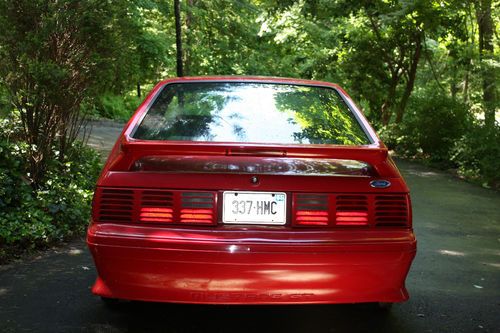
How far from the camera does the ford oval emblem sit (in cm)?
319

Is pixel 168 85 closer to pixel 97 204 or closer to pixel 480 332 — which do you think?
pixel 97 204

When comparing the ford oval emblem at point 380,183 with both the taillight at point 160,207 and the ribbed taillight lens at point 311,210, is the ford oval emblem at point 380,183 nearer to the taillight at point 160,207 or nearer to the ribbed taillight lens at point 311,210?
the ribbed taillight lens at point 311,210

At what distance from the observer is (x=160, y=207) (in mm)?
3141

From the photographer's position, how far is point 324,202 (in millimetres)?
3150

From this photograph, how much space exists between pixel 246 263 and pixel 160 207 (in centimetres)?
55

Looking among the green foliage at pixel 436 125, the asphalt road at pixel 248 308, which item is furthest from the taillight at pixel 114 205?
the green foliage at pixel 436 125

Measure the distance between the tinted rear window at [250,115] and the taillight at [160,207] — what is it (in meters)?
0.43

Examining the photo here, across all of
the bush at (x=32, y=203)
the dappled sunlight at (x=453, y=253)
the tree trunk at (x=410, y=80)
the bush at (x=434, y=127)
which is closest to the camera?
the bush at (x=32, y=203)

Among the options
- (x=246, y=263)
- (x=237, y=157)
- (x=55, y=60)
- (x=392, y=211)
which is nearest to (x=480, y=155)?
(x=55, y=60)

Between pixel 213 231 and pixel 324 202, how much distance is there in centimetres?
61

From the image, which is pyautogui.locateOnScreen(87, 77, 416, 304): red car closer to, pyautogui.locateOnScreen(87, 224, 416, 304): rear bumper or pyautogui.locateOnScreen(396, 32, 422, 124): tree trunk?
pyautogui.locateOnScreen(87, 224, 416, 304): rear bumper

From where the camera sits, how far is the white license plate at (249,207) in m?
3.10

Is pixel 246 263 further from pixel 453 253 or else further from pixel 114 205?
pixel 453 253

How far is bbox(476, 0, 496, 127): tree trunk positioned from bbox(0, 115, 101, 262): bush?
355 inches
